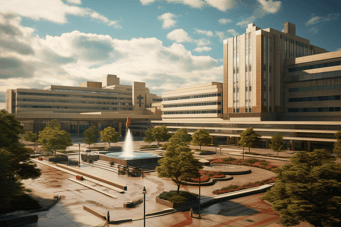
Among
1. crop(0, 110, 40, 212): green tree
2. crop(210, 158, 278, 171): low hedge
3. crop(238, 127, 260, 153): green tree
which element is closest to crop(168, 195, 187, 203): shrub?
crop(0, 110, 40, 212): green tree

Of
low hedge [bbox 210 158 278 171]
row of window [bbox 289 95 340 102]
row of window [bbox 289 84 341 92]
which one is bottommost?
low hedge [bbox 210 158 278 171]

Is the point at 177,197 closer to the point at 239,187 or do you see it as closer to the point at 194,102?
the point at 239,187

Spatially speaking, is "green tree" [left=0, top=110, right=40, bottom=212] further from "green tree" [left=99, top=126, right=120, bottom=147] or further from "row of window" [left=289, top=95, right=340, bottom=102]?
"row of window" [left=289, top=95, right=340, bottom=102]

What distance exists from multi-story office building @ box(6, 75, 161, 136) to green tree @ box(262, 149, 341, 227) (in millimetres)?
99459

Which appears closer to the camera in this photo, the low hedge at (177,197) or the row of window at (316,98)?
the low hedge at (177,197)

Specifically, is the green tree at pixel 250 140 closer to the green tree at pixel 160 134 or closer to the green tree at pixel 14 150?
the green tree at pixel 160 134

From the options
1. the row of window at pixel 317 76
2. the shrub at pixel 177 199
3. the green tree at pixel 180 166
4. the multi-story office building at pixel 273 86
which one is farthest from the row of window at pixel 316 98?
the shrub at pixel 177 199

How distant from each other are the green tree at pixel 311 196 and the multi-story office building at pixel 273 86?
193 feet

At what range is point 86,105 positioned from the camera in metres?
133

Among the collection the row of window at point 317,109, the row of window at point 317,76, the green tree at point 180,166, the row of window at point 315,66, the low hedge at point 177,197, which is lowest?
the low hedge at point 177,197

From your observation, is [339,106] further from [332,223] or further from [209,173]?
[332,223]

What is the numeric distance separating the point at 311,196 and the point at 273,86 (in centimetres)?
7639

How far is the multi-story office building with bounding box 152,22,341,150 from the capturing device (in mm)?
76688

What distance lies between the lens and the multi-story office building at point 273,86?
76.7m
